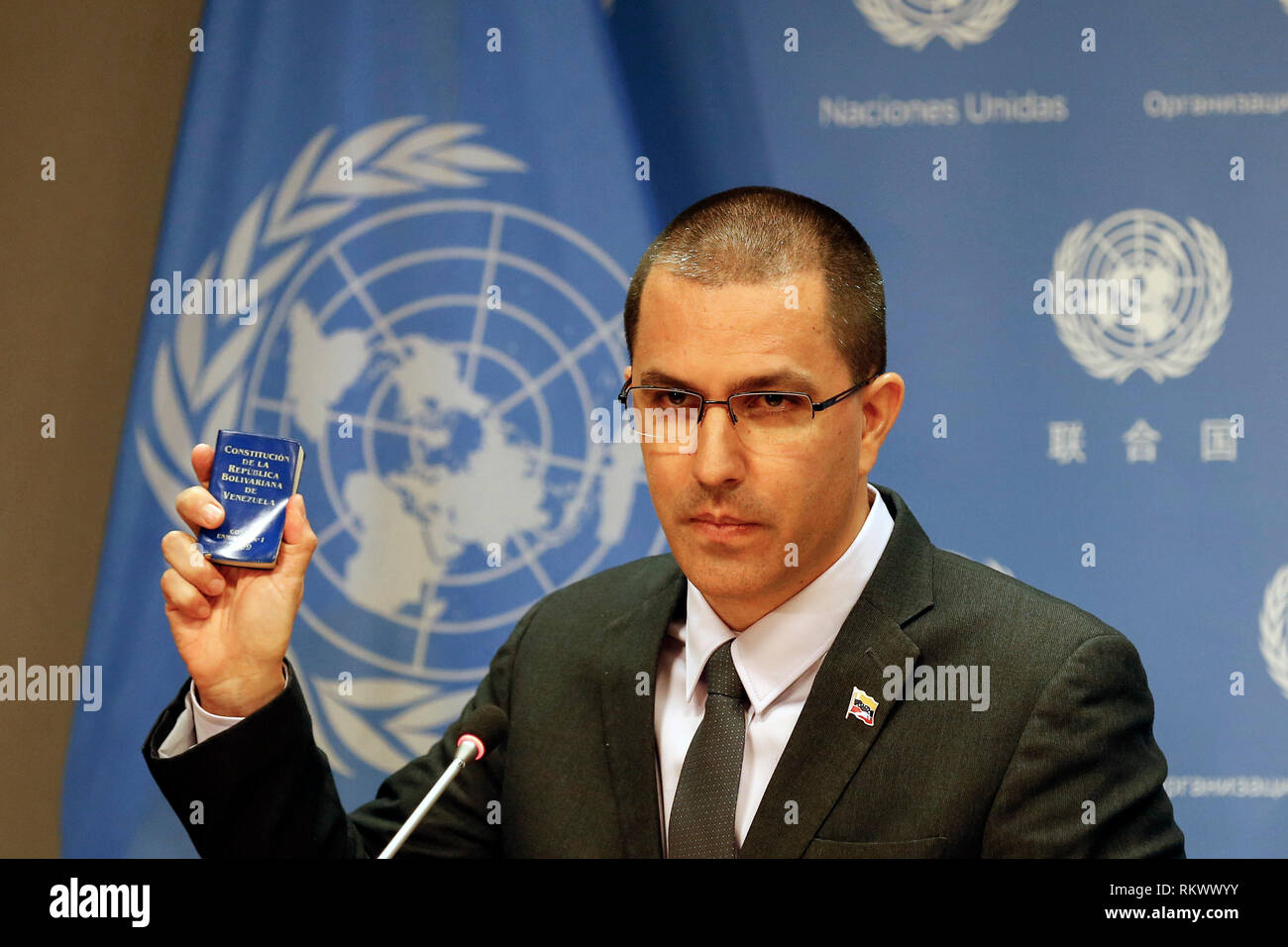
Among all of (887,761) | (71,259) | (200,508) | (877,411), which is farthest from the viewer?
(71,259)

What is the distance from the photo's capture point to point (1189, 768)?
3.02m

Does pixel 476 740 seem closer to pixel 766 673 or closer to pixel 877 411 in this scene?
pixel 766 673

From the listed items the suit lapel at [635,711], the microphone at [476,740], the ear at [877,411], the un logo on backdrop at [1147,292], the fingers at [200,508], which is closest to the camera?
the microphone at [476,740]

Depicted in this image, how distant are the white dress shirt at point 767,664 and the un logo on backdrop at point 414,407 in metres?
1.04

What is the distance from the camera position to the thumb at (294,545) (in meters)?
2.13

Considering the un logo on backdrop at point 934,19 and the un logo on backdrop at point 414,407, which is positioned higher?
the un logo on backdrop at point 934,19

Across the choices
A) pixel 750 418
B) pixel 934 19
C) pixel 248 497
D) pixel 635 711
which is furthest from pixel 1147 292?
pixel 248 497

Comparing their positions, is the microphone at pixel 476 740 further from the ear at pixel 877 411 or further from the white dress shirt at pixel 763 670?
the ear at pixel 877 411

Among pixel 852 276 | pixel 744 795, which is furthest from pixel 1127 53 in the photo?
pixel 744 795

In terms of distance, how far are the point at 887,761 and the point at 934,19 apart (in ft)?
6.76

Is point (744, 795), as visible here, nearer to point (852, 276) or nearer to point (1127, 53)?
point (852, 276)

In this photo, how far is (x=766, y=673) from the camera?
→ 2.27 metres

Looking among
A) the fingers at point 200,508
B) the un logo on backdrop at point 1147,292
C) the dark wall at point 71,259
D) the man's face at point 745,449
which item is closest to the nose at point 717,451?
the man's face at point 745,449

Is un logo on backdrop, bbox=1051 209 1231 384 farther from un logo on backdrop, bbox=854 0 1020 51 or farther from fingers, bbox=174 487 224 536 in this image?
fingers, bbox=174 487 224 536
